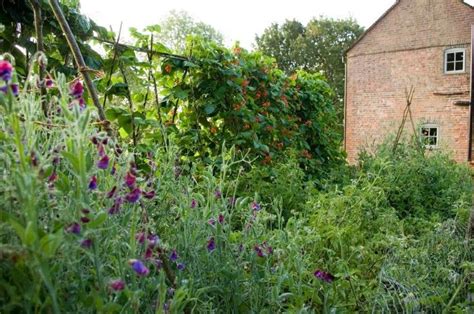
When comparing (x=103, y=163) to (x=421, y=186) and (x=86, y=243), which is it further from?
(x=421, y=186)

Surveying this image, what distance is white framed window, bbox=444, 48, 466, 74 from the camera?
13672 mm

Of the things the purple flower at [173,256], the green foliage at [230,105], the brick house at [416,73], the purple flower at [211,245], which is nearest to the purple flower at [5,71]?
the purple flower at [173,256]

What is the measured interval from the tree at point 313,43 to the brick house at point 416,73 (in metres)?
13.6

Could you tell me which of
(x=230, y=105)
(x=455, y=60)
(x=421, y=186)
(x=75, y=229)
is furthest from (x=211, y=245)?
(x=455, y=60)

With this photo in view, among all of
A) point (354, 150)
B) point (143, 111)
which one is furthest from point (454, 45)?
point (143, 111)

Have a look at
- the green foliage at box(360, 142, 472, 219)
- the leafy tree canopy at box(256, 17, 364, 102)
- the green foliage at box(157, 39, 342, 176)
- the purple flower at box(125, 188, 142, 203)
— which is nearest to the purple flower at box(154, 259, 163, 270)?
the purple flower at box(125, 188, 142, 203)

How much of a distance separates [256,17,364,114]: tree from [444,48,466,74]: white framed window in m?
14.7

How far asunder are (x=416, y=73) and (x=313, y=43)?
52.9 feet

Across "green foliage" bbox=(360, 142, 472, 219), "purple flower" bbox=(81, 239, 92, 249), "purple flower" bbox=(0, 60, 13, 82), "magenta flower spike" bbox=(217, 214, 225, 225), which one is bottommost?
"green foliage" bbox=(360, 142, 472, 219)

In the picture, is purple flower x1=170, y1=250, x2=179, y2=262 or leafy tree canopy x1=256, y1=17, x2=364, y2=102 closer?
purple flower x1=170, y1=250, x2=179, y2=262

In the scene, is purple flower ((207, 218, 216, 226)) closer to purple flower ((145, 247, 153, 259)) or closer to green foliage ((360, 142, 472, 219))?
purple flower ((145, 247, 153, 259))

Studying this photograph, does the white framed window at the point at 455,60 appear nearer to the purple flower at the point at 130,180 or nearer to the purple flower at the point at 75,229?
the purple flower at the point at 130,180

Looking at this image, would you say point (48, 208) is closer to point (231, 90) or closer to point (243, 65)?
point (231, 90)

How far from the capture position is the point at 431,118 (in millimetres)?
14117
